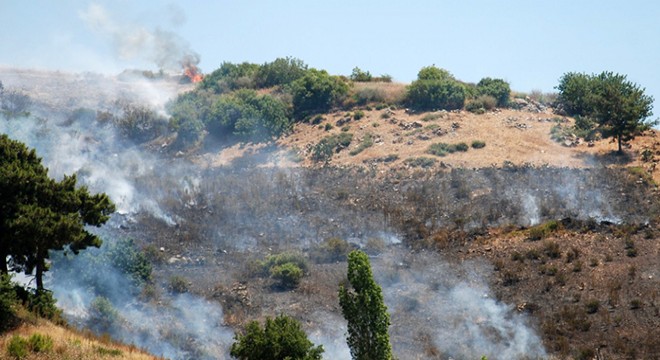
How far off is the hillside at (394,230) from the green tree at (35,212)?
2.57 metres

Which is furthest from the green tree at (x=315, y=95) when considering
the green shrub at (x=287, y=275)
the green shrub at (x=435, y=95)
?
the green shrub at (x=287, y=275)

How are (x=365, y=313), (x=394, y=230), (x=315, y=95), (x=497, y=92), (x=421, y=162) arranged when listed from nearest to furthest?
(x=365, y=313)
(x=394, y=230)
(x=421, y=162)
(x=497, y=92)
(x=315, y=95)

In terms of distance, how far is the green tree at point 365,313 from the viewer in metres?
23.4

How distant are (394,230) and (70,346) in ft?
68.5

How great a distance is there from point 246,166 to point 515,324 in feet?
85.5

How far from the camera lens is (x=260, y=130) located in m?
58.0

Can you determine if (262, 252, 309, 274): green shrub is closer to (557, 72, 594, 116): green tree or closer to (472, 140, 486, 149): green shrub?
(472, 140, 486, 149): green shrub

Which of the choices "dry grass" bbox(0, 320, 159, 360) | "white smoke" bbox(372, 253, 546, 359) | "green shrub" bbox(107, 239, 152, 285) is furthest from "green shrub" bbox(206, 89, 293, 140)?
"dry grass" bbox(0, 320, 159, 360)

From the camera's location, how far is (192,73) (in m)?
76.8

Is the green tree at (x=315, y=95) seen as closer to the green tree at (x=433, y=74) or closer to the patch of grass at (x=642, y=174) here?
the green tree at (x=433, y=74)

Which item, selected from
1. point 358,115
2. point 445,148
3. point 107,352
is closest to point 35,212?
point 107,352

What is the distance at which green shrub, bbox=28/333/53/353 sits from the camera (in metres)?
21.8

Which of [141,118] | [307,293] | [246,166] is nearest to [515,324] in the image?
[307,293]

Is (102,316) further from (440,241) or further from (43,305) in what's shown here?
(440,241)
